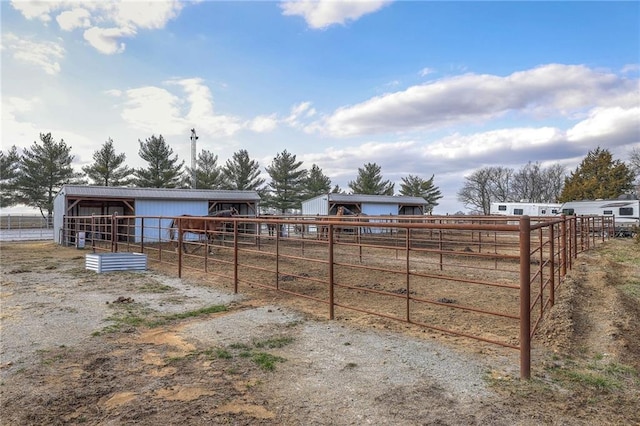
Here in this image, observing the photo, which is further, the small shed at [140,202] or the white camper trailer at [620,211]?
the white camper trailer at [620,211]

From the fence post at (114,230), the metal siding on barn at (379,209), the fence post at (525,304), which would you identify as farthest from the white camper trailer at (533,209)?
the fence post at (525,304)

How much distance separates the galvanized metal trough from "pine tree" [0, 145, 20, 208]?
89.9 feet

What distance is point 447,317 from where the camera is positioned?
4.87 m

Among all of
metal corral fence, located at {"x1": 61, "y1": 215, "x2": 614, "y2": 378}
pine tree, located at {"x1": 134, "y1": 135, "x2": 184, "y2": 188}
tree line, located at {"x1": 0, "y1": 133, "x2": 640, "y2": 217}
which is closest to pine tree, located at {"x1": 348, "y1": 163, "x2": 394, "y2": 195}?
tree line, located at {"x1": 0, "y1": 133, "x2": 640, "y2": 217}

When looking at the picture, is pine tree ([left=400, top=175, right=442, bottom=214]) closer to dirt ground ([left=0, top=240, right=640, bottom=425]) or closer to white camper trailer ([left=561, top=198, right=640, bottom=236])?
white camper trailer ([left=561, top=198, right=640, bottom=236])

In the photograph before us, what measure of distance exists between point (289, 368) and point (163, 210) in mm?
16997

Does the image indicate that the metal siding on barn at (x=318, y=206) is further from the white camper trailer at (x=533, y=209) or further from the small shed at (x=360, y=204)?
the white camper trailer at (x=533, y=209)

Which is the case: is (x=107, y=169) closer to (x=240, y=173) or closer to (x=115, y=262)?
(x=240, y=173)

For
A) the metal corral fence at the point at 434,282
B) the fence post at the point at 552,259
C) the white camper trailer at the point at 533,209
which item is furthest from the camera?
the white camper trailer at the point at 533,209

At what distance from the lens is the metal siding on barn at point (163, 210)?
58.6 ft

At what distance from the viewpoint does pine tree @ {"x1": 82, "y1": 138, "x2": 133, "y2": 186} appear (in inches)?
1235

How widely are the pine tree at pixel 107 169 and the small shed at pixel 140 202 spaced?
1206 centimetres

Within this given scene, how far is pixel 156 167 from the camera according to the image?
3247 cm

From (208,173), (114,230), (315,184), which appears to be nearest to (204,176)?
(208,173)
